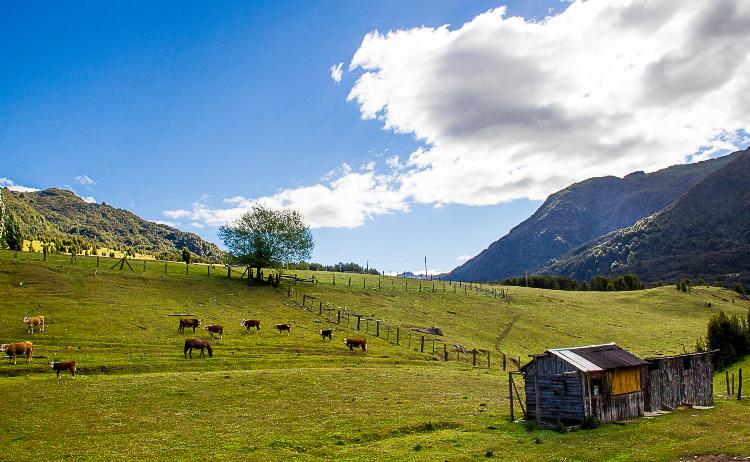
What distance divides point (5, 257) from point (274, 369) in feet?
201

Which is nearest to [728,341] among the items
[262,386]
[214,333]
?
[262,386]

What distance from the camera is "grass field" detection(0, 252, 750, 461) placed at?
26.0m

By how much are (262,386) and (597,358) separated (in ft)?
79.3

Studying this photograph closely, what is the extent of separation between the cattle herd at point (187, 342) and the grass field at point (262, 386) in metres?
0.89

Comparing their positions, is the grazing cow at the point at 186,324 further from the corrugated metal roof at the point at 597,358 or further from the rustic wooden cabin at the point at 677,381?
the rustic wooden cabin at the point at 677,381

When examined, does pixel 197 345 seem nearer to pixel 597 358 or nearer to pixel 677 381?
pixel 597 358

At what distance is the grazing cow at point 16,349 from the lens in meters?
42.2

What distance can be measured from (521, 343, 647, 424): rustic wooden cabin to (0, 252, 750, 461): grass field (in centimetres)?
152

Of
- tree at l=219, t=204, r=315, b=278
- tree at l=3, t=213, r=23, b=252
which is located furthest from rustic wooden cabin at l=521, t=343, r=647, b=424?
tree at l=3, t=213, r=23, b=252

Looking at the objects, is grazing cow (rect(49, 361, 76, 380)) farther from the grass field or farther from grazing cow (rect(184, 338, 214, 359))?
grazing cow (rect(184, 338, 214, 359))

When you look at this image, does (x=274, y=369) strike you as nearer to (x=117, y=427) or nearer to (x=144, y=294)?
(x=117, y=427)

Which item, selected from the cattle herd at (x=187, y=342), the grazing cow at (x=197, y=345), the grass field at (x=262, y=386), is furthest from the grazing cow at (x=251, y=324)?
the grazing cow at (x=197, y=345)

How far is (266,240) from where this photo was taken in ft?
317

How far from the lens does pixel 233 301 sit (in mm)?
78000
